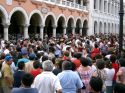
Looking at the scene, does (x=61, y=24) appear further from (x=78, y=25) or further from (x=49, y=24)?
(x=78, y=25)

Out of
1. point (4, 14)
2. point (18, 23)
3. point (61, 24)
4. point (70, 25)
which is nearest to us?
point (4, 14)

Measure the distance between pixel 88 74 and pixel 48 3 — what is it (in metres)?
27.0

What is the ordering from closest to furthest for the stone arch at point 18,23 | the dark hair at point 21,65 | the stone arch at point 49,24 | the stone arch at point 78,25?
the dark hair at point 21,65 < the stone arch at point 18,23 < the stone arch at point 49,24 < the stone arch at point 78,25

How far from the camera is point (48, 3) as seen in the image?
118 feet

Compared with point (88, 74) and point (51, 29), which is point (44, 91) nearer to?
point (88, 74)

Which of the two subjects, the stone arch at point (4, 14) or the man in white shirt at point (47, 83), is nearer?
the man in white shirt at point (47, 83)

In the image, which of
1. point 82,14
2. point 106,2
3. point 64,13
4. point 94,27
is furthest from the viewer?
point 106,2

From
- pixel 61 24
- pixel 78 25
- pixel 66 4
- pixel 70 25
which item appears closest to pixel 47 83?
pixel 66 4

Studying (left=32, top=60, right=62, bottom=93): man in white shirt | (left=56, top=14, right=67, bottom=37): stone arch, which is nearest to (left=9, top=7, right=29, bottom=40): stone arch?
(left=56, top=14, right=67, bottom=37): stone arch

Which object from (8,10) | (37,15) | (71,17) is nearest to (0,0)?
(8,10)

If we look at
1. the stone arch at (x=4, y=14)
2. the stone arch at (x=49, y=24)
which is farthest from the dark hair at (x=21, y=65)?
the stone arch at (x=49, y=24)

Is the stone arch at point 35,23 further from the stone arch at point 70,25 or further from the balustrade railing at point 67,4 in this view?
the stone arch at point 70,25

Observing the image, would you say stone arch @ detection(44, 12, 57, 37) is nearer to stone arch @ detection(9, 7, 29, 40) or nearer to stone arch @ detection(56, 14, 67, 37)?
stone arch @ detection(56, 14, 67, 37)

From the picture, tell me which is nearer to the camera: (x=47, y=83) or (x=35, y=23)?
(x=47, y=83)
